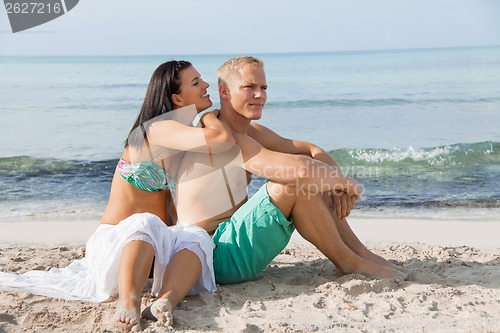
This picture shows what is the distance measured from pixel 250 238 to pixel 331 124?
1171cm

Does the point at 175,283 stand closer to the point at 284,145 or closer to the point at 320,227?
the point at 320,227

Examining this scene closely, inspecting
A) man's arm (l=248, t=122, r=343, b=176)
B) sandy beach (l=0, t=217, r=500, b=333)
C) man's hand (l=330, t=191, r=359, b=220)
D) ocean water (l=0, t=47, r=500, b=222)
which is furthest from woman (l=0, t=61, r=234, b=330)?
ocean water (l=0, t=47, r=500, b=222)

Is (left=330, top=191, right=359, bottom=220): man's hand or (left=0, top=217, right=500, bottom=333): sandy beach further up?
(left=330, top=191, right=359, bottom=220): man's hand

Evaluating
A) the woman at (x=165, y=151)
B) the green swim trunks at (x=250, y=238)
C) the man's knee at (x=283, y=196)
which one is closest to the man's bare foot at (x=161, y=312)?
the woman at (x=165, y=151)

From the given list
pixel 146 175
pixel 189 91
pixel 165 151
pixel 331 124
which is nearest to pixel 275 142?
pixel 189 91

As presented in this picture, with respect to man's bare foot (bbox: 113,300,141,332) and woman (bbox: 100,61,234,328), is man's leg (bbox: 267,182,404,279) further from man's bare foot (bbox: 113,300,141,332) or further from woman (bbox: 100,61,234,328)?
man's bare foot (bbox: 113,300,141,332)

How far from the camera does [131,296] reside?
3.00 m

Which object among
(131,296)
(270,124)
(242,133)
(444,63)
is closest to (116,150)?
(270,124)

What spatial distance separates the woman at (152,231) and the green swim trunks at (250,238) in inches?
6.5

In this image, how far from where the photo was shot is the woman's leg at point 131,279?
2.91 m

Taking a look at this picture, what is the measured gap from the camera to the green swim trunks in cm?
347

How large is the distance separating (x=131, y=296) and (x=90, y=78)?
70.5 feet

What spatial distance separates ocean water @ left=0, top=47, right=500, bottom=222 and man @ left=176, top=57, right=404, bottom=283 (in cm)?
280

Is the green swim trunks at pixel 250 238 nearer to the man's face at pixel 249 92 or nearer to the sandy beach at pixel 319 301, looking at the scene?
the sandy beach at pixel 319 301
